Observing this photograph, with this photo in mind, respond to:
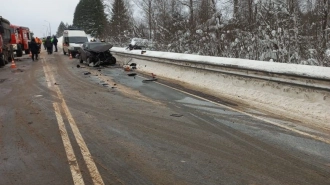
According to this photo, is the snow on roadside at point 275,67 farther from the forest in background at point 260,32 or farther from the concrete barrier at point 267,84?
the forest in background at point 260,32

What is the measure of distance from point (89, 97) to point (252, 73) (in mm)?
4873

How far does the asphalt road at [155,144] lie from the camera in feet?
12.4

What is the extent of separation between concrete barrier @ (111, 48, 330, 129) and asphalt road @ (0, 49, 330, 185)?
713 mm

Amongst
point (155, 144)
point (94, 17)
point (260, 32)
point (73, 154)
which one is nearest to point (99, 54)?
point (260, 32)

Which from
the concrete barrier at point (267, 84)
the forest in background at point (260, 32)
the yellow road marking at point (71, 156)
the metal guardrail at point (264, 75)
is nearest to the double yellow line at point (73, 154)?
the yellow road marking at point (71, 156)

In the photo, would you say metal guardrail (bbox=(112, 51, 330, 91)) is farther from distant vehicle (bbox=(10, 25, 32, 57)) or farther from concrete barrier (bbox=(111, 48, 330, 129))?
distant vehicle (bbox=(10, 25, 32, 57))

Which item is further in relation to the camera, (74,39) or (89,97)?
(74,39)

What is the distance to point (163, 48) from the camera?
881 inches

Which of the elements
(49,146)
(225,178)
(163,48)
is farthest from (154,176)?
(163,48)

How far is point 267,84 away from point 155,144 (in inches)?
178

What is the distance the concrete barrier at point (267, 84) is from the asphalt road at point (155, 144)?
28.1 inches

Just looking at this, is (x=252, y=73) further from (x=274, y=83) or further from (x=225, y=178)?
(x=225, y=178)

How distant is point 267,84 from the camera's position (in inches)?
321

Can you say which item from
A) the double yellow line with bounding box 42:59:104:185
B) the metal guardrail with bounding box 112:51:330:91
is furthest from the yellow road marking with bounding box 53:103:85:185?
the metal guardrail with bounding box 112:51:330:91
